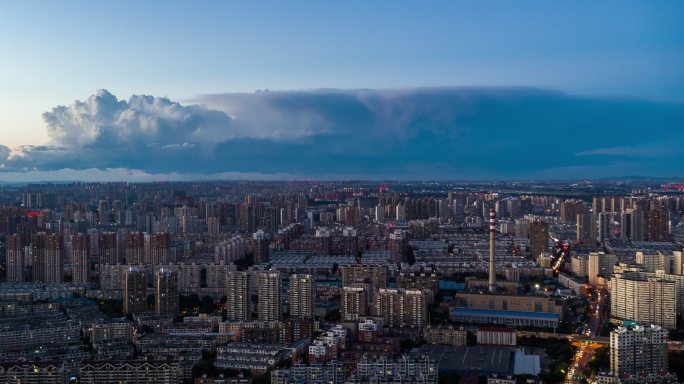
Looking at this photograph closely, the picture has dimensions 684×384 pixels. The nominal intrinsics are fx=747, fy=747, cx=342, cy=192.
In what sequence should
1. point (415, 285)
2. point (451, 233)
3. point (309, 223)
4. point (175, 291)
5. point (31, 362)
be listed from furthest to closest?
1. point (309, 223)
2. point (451, 233)
3. point (415, 285)
4. point (175, 291)
5. point (31, 362)

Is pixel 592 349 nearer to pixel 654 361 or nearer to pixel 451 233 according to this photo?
pixel 654 361

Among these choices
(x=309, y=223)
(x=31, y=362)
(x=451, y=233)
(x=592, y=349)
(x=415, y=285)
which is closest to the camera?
(x=31, y=362)

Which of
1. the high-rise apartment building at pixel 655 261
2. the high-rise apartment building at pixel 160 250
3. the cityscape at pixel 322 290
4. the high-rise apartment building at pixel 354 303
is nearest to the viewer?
the cityscape at pixel 322 290

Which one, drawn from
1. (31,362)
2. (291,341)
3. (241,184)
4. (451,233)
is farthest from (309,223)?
(31,362)

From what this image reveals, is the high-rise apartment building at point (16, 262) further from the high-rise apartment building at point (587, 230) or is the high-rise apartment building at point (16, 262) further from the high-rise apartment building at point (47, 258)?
the high-rise apartment building at point (587, 230)

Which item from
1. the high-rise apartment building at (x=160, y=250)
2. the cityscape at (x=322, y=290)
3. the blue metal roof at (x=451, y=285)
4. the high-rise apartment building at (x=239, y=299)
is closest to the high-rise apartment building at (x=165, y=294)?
the cityscape at (x=322, y=290)

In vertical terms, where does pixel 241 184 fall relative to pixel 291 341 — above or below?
above
